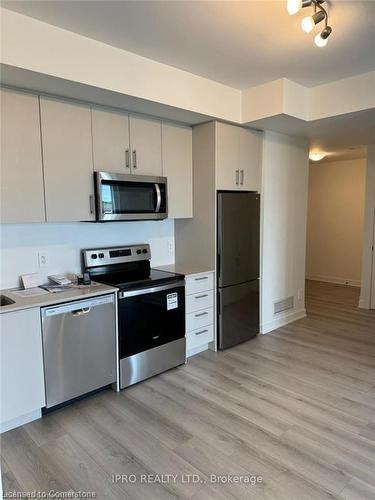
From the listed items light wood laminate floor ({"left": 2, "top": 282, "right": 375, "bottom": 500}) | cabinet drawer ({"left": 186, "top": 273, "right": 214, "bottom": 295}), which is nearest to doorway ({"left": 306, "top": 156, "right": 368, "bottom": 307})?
cabinet drawer ({"left": 186, "top": 273, "right": 214, "bottom": 295})

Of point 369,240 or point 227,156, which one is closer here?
point 227,156

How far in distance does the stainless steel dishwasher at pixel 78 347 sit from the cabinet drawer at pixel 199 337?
2.81 ft

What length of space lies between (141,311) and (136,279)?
0.30m

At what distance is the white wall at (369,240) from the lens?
16.1 feet

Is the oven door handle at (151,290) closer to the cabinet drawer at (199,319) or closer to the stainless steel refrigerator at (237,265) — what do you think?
the cabinet drawer at (199,319)

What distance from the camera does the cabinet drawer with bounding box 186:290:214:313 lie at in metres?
3.29

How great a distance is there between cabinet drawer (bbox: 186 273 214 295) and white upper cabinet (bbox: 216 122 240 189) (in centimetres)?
90

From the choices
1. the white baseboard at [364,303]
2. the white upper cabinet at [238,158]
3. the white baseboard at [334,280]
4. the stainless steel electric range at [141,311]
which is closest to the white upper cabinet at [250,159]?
the white upper cabinet at [238,158]

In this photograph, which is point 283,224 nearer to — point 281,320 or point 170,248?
point 281,320

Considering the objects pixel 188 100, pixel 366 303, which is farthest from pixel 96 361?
pixel 366 303

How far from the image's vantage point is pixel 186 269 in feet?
11.4

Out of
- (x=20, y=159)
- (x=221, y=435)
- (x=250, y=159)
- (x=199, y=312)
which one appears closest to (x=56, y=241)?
(x=20, y=159)

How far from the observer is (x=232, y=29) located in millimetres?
2180

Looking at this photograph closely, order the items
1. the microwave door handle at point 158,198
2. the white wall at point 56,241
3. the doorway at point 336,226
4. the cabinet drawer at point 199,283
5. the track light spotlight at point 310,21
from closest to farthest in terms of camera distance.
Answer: the track light spotlight at point 310,21
the white wall at point 56,241
the microwave door handle at point 158,198
the cabinet drawer at point 199,283
the doorway at point 336,226
